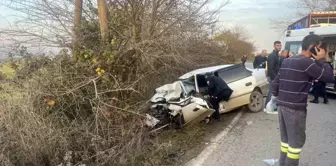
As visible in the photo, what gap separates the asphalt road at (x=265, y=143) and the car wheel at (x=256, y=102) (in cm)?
52

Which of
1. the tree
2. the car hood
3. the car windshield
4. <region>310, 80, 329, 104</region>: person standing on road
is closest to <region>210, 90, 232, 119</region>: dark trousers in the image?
the car windshield

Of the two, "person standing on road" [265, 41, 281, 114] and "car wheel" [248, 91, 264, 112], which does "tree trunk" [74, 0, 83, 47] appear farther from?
"person standing on road" [265, 41, 281, 114]

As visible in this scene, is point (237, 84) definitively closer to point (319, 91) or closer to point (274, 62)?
point (274, 62)

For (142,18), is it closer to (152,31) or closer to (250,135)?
(152,31)

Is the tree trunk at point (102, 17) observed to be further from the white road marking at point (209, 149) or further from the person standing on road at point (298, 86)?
the person standing on road at point (298, 86)

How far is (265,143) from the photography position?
5664 mm

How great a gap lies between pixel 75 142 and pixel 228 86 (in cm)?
421

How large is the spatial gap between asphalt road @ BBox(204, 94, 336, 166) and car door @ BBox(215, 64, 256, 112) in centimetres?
48

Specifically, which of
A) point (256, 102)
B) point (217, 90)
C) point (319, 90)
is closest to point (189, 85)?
point (217, 90)

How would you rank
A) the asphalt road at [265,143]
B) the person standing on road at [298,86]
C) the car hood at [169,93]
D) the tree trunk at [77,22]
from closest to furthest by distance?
the person standing on road at [298,86], the asphalt road at [265,143], the car hood at [169,93], the tree trunk at [77,22]

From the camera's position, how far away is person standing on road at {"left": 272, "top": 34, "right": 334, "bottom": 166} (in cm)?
353

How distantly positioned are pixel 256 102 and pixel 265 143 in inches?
121

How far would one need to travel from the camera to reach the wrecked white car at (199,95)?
6.59 m

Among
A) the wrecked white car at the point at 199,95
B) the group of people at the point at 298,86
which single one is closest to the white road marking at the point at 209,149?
the wrecked white car at the point at 199,95
